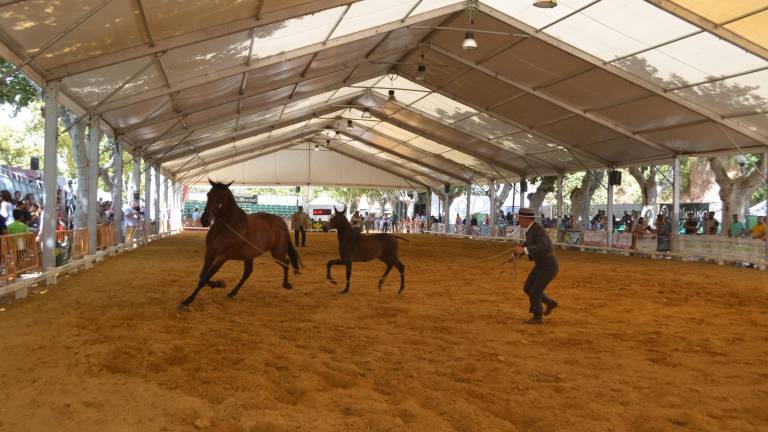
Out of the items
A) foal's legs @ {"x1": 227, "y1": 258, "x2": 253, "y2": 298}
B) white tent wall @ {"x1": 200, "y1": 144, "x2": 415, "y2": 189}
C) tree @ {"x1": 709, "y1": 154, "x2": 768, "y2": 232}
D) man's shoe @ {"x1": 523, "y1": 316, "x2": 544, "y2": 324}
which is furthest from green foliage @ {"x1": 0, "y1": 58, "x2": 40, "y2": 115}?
white tent wall @ {"x1": 200, "y1": 144, "x2": 415, "y2": 189}

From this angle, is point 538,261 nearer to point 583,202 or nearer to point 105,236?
point 105,236

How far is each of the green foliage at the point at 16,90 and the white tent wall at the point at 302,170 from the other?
2202 cm

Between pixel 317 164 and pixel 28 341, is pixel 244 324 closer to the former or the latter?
pixel 28 341

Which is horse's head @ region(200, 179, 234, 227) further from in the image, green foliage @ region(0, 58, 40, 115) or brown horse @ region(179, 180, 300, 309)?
green foliage @ region(0, 58, 40, 115)

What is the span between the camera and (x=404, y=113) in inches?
964

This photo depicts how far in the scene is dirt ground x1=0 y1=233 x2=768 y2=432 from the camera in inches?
148

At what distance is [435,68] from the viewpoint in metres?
17.8

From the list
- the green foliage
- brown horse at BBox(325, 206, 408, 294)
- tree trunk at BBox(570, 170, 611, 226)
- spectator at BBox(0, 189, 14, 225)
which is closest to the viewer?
brown horse at BBox(325, 206, 408, 294)

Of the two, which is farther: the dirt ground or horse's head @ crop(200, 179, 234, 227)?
horse's head @ crop(200, 179, 234, 227)

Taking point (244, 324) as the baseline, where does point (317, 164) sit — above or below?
above

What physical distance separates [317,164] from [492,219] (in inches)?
532

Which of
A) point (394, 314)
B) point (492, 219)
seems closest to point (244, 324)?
point (394, 314)

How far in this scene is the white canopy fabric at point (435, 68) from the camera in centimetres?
953

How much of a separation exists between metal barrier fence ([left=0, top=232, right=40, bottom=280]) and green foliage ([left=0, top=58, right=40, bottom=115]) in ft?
23.8
